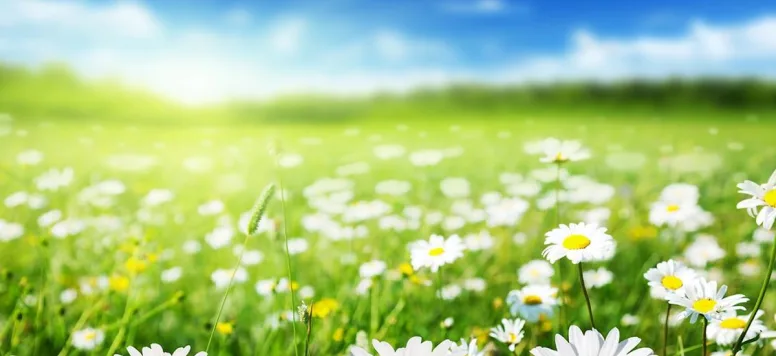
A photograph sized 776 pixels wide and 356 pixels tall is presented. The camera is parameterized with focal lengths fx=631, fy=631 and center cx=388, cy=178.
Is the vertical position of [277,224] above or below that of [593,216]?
above

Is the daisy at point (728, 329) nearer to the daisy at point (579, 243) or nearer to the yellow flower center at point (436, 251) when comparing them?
the daisy at point (579, 243)

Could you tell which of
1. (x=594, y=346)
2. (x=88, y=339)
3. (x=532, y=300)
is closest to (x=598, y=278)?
(x=532, y=300)

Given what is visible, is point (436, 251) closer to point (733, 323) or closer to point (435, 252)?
point (435, 252)

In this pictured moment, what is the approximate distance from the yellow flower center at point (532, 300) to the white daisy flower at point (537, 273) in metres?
0.30

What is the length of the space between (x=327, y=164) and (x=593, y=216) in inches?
86.8

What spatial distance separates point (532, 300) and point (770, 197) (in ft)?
1.49

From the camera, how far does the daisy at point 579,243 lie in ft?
2.65

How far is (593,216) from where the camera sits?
1.95 metres

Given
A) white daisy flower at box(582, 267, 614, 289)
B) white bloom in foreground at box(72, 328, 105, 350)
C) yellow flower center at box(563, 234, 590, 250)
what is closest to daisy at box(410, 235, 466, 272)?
yellow flower center at box(563, 234, 590, 250)

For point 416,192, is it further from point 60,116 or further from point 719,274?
point 60,116

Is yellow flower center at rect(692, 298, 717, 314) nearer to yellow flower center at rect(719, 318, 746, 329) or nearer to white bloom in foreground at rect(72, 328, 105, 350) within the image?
yellow flower center at rect(719, 318, 746, 329)

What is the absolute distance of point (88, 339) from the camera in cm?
125

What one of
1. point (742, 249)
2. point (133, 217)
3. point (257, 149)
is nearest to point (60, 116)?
point (257, 149)

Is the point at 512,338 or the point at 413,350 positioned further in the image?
the point at 512,338
